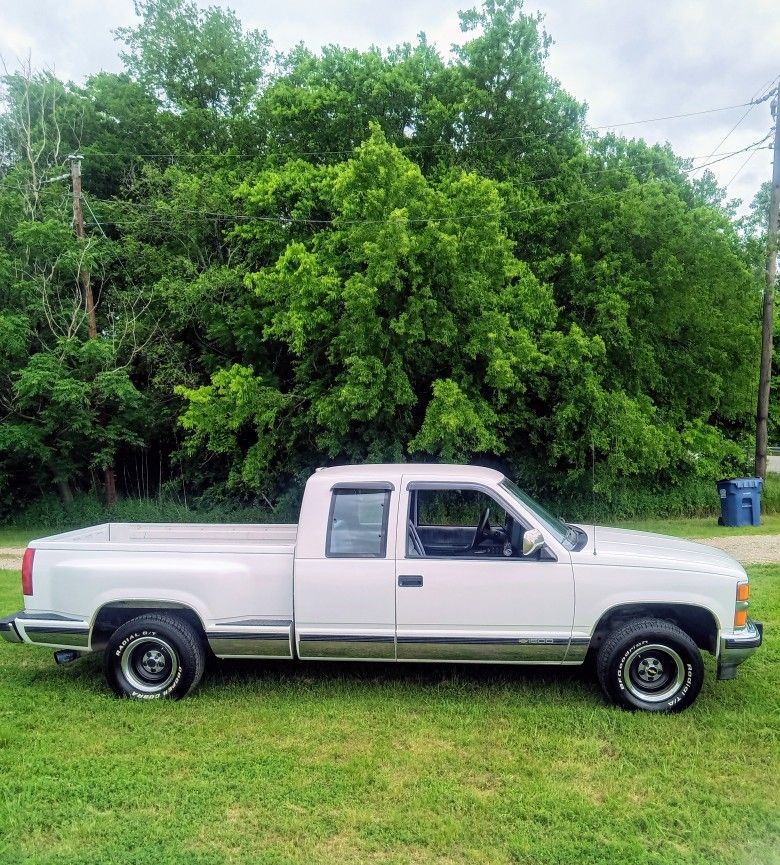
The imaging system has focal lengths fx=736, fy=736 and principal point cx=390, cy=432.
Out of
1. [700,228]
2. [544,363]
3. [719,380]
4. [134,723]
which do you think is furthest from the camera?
[719,380]

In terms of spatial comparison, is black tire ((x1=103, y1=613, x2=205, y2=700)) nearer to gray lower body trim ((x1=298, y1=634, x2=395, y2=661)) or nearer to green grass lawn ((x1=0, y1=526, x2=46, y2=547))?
gray lower body trim ((x1=298, y1=634, x2=395, y2=661))

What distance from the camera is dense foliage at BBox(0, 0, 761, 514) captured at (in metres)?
16.5

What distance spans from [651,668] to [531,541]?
1282 mm

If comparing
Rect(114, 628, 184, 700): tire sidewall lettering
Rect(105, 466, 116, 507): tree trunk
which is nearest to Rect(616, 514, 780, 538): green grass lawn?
Rect(114, 628, 184, 700): tire sidewall lettering

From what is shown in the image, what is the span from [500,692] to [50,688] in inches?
144

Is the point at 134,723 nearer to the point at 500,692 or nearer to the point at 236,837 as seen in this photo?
the point at 236,837

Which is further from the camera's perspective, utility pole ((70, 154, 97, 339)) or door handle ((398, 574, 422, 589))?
utility pole ((70, 154, 97, 339))

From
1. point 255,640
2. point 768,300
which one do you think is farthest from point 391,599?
point 768,300

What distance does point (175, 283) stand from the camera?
67.2 ft

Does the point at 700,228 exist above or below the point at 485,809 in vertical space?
above

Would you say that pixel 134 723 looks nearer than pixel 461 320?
Yes

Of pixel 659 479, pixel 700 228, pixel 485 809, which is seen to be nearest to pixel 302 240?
pixel 700 228

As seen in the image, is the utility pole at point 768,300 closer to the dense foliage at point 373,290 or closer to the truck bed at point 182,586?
the dense foliage at point 373,290

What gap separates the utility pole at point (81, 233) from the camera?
19688mm
